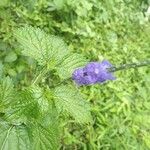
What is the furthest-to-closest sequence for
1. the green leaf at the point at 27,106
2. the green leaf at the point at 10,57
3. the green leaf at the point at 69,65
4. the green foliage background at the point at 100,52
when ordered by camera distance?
the green foliage background at the point at 100,52, the green leaf at the point at 10,57, the green leaf at the point at 69,65, the green leaf at the point at 27,106

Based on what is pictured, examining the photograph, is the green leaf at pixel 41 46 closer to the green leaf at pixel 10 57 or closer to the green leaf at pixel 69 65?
the green leaf at pixel 69 65

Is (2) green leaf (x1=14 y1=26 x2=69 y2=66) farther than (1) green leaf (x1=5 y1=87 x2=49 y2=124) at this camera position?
Yes

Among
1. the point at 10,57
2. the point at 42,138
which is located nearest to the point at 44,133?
the point at 42,138

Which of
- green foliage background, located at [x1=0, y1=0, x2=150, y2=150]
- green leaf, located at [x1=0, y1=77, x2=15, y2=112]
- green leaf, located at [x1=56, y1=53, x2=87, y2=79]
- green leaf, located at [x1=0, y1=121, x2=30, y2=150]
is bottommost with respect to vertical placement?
green foliage background, located at [x1=0, y1=0, x2=150, y2=150]

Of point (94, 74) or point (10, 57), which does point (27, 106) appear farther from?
point (10, 57)

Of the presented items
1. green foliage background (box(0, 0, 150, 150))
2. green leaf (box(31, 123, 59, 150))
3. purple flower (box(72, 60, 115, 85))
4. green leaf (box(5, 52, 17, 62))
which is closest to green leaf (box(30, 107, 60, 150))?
green leaf (box(31, 123, 59, 150))

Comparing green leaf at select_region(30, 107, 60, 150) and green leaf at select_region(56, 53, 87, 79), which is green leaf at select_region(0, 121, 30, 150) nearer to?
green leaf at select_region(30, 107, 60, 150)

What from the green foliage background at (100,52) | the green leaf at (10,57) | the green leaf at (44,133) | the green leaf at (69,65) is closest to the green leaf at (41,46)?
the green leaf at (69,65)
